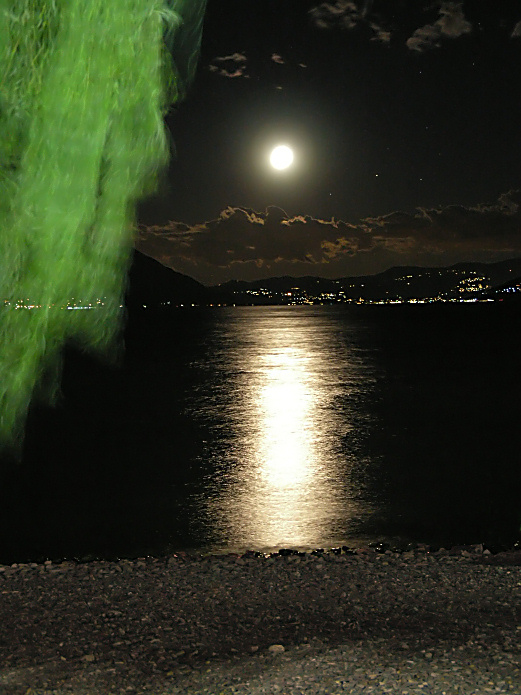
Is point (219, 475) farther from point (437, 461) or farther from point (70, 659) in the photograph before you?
point (70, 659)

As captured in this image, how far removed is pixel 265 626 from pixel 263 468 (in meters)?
11.6

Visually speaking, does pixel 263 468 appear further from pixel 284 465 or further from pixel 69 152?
pixel 69 152

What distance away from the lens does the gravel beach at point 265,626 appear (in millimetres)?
5975

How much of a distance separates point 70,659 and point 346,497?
10.4 m

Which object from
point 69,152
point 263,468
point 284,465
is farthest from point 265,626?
point 284,465

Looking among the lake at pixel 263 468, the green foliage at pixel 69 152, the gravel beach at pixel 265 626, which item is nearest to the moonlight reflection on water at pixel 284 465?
the lake at pixel 263 468

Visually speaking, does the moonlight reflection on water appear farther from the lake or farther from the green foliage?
the green foliage

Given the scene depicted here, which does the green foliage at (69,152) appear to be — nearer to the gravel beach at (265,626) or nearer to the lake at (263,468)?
the gravel beach at (265,626)

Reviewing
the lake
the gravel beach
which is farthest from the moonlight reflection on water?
the gravel beach

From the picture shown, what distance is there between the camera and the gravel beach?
5.98m

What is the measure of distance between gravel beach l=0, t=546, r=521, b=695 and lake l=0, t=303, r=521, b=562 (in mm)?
3332

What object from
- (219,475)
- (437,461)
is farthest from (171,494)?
(437,461)

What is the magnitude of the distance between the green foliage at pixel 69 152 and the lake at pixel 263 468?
217 inches

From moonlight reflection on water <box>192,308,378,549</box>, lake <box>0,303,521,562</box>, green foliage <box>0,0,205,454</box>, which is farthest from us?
moonlight reflection on water <box>192,308,378,549</box>
